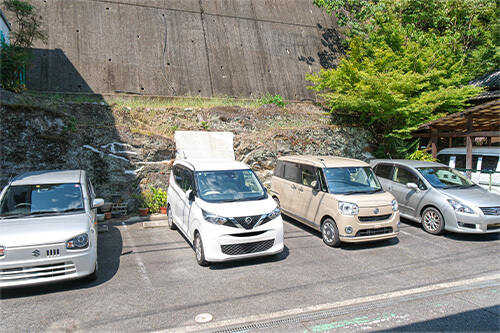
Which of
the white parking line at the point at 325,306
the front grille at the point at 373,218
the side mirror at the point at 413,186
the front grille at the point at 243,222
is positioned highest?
the side mirror at the point at 413,186

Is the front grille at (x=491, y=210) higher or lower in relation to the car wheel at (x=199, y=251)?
higher

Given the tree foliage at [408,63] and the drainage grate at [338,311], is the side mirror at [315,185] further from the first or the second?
the tree foliage at [408,63]

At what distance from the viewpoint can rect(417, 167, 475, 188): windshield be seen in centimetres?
817

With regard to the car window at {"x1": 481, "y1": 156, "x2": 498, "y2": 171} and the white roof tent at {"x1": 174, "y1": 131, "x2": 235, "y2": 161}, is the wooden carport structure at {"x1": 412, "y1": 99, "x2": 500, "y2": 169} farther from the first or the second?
the white roof tent at {"x1": 174, "y1": 131, "x2": 235, "y2": 161}

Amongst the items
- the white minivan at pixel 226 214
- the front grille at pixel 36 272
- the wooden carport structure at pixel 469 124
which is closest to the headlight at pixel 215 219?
the white minivan at pixel 226 214

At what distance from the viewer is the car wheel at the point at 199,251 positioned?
5.68 metres

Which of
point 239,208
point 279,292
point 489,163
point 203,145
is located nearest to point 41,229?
point 239,208

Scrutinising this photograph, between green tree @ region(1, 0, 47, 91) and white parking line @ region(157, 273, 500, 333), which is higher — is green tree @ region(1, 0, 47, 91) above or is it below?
above

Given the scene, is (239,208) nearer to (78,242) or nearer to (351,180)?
(78,242)

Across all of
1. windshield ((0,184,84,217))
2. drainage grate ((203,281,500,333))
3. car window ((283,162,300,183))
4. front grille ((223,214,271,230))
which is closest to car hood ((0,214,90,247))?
windshield ((0,184,84,217))

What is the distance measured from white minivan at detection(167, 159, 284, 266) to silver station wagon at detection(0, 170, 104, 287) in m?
1.77

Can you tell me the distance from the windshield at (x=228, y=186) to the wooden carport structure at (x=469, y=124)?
7922mm

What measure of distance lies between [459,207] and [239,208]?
531cm

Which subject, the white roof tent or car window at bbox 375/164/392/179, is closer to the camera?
car window at bbox 375/164/392/179
